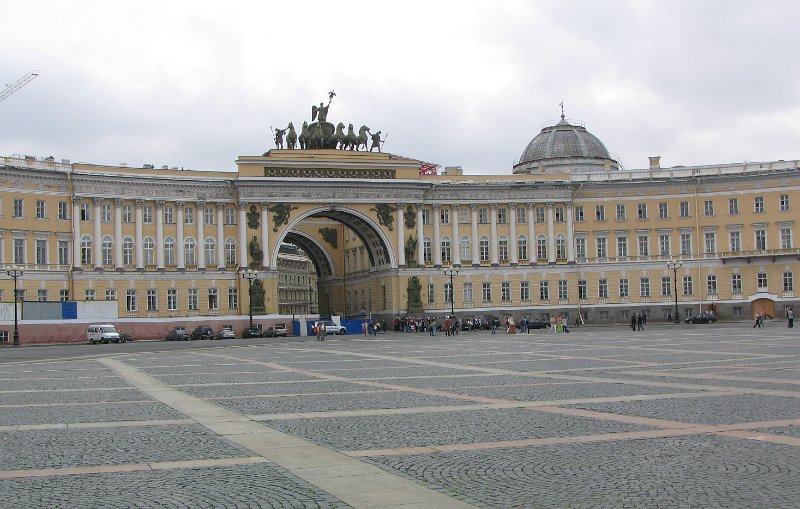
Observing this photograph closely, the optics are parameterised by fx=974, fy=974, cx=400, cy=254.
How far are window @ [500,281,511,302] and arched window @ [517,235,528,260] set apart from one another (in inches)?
116

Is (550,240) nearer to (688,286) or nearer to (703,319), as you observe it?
(688,286)

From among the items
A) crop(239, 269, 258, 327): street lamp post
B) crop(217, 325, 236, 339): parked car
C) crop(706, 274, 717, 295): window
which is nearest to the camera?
crop(239, 269, 258, 327): street lamp post

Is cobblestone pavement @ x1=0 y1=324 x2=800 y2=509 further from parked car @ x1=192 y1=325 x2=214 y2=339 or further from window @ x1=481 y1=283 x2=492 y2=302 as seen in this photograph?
window @ x1=481 y1=283 x2=492 y2=302

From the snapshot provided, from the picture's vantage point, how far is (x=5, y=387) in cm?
2970

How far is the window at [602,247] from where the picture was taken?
9388 centimetres

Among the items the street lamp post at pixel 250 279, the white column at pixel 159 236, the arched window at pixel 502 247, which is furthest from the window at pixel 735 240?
the white column at pixel 159 236

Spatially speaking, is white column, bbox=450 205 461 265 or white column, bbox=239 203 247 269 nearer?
white column, bbox=239 203 247 269

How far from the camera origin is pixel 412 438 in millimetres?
17281

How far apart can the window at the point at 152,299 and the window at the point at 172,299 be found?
1.06 meters

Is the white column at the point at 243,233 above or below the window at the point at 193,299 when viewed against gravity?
above

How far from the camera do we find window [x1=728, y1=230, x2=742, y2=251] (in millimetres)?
91562

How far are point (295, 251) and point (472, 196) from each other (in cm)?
7810

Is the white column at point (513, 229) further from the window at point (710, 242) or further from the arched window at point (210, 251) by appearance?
the arched window at point (210, 251)

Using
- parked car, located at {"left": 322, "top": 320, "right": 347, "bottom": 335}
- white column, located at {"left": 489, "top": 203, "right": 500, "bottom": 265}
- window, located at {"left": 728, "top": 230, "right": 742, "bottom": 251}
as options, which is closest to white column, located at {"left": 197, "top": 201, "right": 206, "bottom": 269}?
parked car, located at {"left": 322, "top": 320, "right": 347, "bottom": 335}
